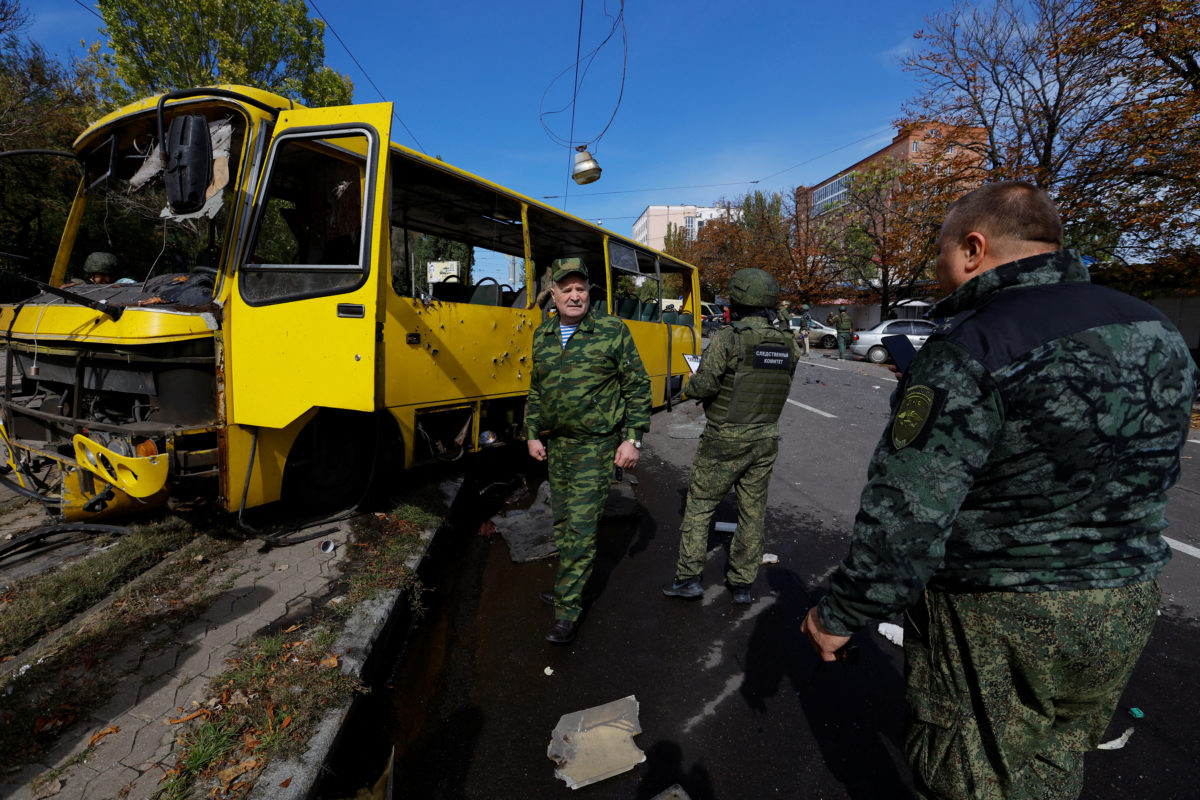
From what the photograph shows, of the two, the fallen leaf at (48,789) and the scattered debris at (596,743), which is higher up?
the fallen leaf at (48,789)

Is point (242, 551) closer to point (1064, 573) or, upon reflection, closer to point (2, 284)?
point (2, 284)

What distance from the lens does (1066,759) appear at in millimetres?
1256

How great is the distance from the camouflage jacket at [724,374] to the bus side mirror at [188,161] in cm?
263

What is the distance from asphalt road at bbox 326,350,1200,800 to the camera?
210cm

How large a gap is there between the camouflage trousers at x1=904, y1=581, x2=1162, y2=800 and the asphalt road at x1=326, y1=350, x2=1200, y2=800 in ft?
3.16

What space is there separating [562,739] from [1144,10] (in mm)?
14890

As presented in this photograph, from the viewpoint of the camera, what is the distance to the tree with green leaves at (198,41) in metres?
12.5

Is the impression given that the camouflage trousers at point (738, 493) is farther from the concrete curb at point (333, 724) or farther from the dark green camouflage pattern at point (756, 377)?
the concrete curb at point (333, 724)

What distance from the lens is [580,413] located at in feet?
9.42

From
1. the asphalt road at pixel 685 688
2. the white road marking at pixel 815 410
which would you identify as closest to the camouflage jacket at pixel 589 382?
the asphalt road at pixel 685 688

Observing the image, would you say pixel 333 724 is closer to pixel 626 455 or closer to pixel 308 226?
pixel 626 455

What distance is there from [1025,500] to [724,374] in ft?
6.86

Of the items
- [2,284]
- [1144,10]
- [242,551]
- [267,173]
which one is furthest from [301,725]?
[1144,10]

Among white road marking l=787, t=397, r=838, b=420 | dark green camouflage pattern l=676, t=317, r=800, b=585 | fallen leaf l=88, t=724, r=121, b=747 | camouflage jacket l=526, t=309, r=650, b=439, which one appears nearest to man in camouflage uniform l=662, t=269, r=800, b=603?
dark green camouflage pattern l=676, t=317, r=800, b=585
